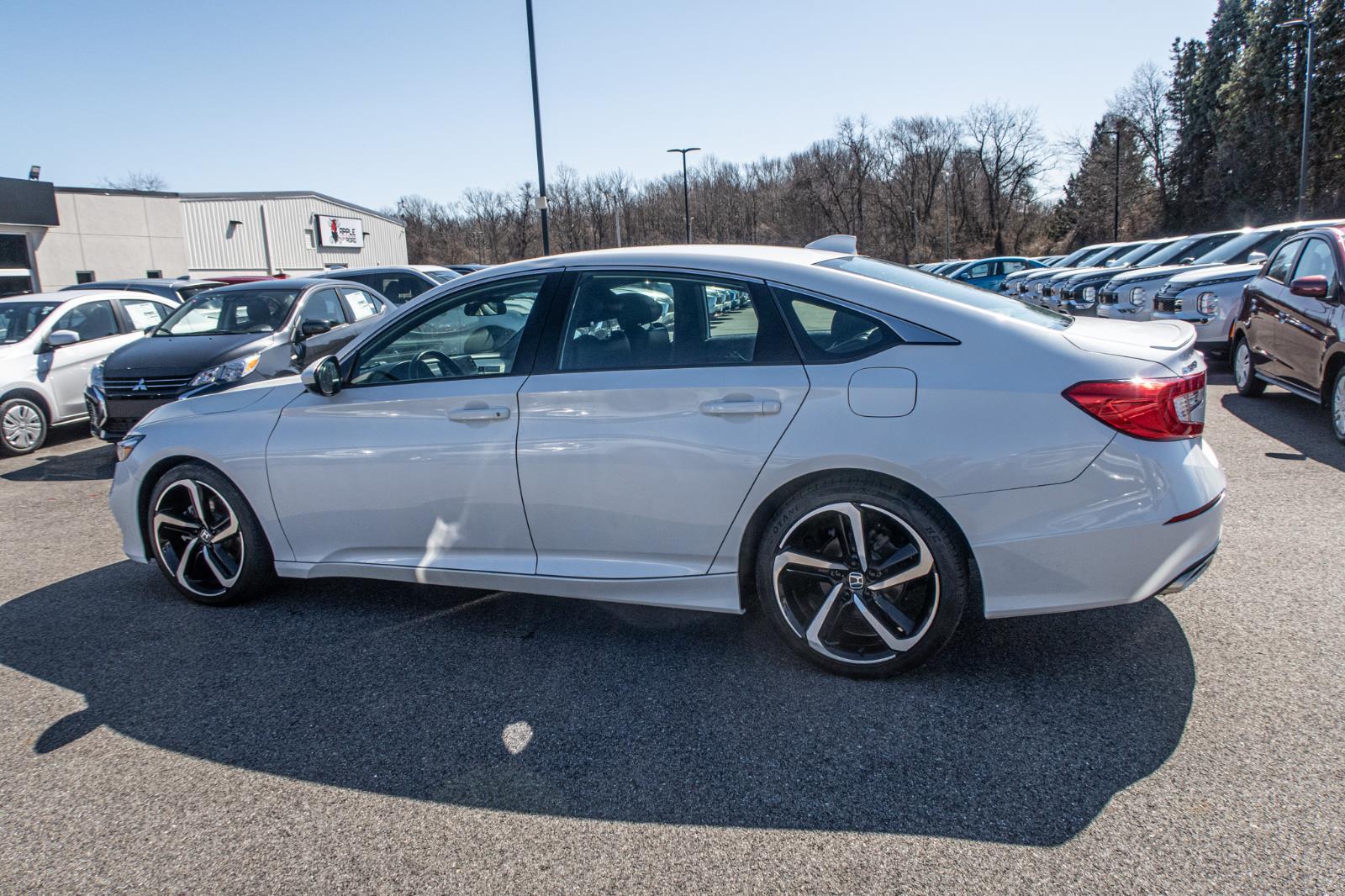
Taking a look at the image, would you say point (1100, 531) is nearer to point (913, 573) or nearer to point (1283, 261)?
point (913, 573)

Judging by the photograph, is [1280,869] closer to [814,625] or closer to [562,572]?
[814,625]

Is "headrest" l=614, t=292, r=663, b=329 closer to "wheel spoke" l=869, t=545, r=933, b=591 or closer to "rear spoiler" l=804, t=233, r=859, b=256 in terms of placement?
"rear spoiler" l=804, t=233, r=859, b=256

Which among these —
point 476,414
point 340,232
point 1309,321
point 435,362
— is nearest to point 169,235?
point 340,232

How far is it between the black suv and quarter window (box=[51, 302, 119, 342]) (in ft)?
2.50

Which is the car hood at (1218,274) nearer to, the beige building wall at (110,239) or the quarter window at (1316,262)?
the quarter window at (1316,262)

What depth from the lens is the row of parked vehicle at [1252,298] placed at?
7180 mm

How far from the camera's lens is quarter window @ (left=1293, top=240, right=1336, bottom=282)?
7309 millimetres

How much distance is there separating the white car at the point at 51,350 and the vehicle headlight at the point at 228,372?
2.72 meters

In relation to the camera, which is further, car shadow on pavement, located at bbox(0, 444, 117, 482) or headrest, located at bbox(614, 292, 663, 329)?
car shadow on pavement, located at bbox(0, 444, 117, 482)

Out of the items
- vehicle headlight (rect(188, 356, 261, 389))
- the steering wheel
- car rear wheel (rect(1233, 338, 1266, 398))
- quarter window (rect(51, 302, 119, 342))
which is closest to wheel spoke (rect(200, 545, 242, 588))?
the steering wheel

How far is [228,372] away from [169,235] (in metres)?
36.3

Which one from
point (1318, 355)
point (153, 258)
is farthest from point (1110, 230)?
point (1318, 355)

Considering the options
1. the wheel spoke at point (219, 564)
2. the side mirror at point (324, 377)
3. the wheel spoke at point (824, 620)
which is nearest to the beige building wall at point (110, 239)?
the wheel spoke at point (219, 564)

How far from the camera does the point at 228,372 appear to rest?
8234mm
